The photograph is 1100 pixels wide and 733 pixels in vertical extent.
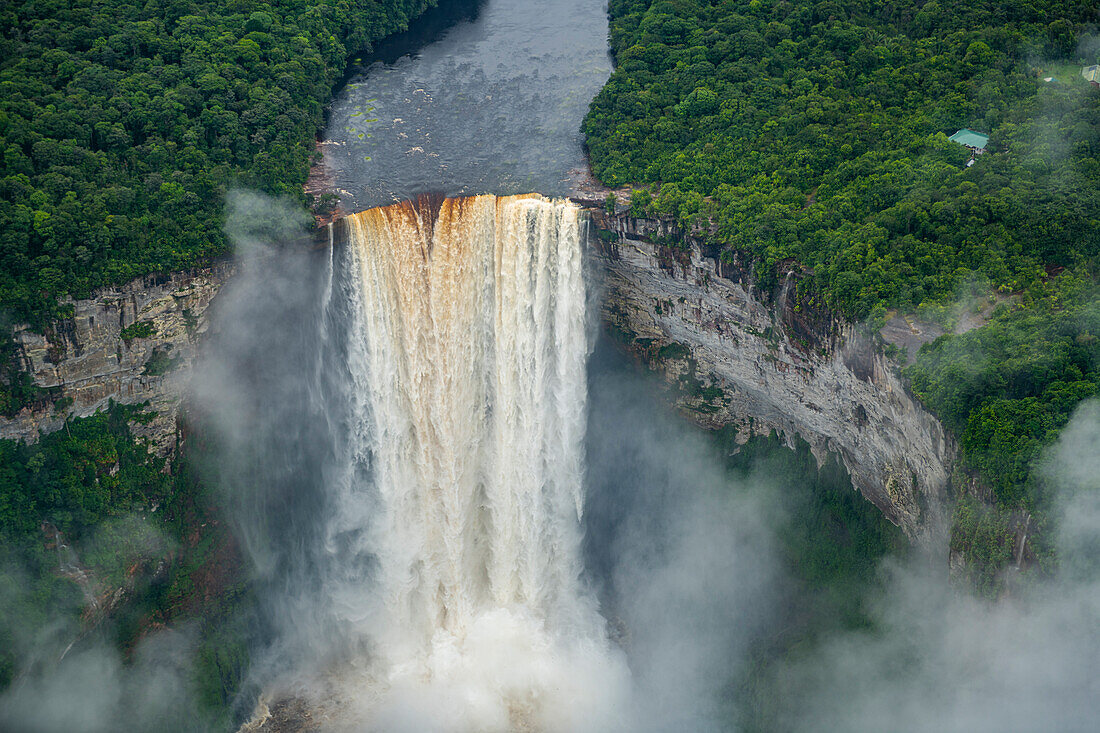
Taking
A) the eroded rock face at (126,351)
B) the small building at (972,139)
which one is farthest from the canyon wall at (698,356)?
the small building at (972,139)

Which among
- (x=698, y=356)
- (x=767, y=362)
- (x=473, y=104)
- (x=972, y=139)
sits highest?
(x=972, y=139)

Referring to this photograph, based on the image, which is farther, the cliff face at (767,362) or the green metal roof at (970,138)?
the green metal roof at (970,138)

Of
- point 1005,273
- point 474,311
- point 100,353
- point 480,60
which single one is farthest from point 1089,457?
point 480,60

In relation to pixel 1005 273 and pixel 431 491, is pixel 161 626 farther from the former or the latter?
pixel 1005 273

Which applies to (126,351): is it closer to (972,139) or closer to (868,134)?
(868,134)

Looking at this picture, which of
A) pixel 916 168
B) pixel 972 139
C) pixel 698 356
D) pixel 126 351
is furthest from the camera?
pixel 698 356

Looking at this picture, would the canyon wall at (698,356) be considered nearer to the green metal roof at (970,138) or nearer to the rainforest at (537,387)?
the rainforest at (537,387)

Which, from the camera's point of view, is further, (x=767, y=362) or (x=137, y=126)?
(x=137, y=126)

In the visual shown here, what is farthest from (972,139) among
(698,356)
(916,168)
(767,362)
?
(698,356)
